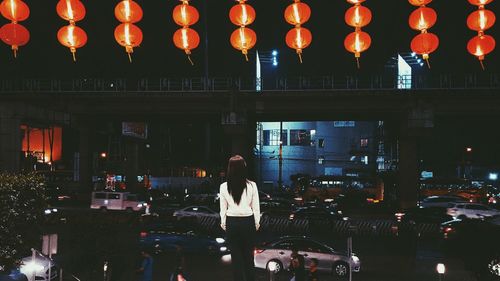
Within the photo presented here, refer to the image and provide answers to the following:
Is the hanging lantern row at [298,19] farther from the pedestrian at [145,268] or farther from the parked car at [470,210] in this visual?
the parked car at [470,210]

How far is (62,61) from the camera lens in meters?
51.5

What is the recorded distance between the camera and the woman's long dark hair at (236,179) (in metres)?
6.09

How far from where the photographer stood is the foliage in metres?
8.61

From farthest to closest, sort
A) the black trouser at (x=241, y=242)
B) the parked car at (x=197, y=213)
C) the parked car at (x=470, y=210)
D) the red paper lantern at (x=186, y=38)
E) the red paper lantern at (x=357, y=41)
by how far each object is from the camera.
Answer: the parked car at (x=470, y=210), the parked car at (x=197, y=213), the red paper lantern at (x=357, y=41), the red paper lantern at (x=186, y=38), the black trouser at (x=241, y=242)

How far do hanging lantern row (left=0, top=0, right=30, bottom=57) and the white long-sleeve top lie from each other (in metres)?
12.4

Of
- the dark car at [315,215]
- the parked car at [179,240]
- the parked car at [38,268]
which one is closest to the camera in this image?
the parked car at [38,268]

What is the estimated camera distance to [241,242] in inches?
240

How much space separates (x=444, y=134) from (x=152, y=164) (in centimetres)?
5345

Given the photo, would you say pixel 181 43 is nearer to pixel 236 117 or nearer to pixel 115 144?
pixel 236 117

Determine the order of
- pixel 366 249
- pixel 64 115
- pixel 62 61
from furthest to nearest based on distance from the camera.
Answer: pixel 64 115
pixel 62 61
pixel 366 249

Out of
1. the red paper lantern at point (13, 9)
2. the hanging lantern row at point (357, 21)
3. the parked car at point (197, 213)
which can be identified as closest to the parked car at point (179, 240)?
the hanging lantern row at point (357, 21)

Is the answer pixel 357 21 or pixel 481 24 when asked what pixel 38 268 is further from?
pixel 481 24

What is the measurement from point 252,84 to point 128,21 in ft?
105

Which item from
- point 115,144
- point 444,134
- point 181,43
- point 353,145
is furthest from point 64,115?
point 444,134
